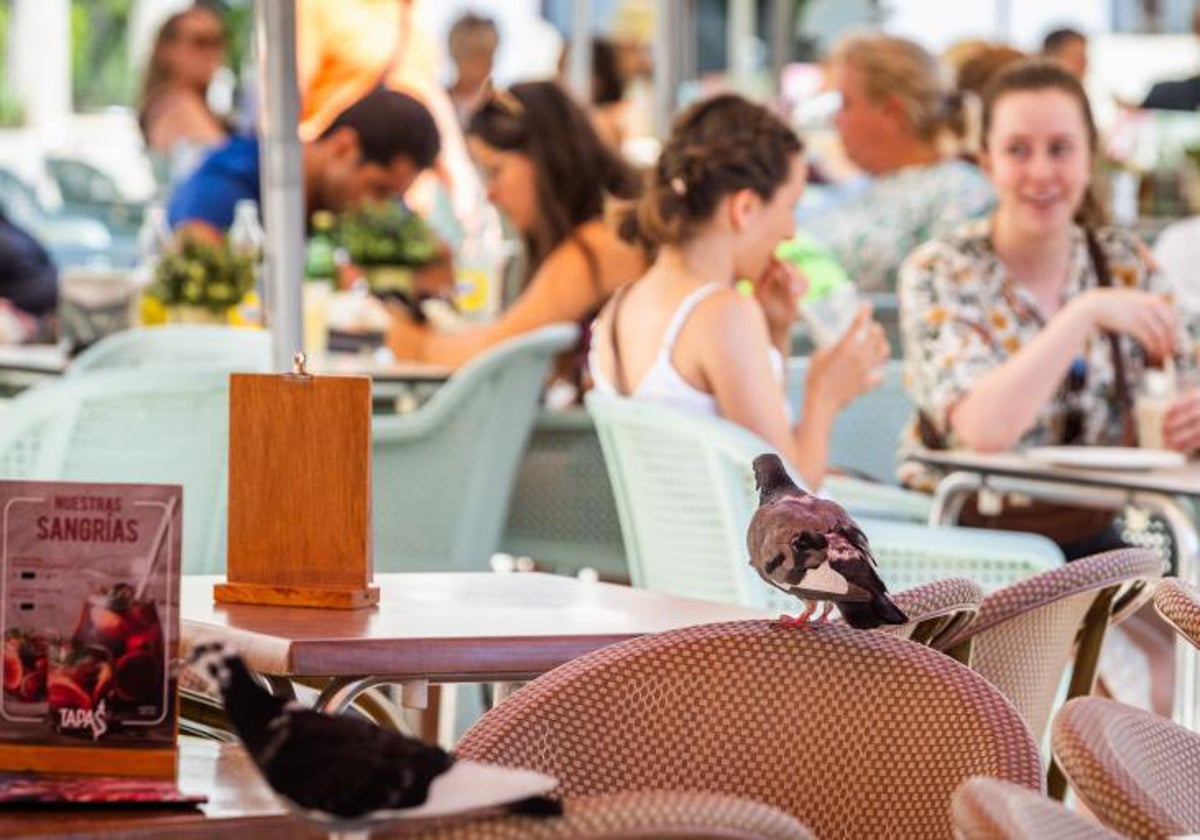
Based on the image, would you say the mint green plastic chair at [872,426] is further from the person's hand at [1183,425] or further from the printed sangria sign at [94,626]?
the printed sangria sign at [94,626]

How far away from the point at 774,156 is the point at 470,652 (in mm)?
1948

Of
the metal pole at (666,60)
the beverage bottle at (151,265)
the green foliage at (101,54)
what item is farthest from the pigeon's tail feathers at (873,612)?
the green foliage at (101,54)

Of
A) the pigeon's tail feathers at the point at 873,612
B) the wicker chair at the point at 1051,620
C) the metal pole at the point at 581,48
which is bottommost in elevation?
the wicker chair at the point at 1051,620

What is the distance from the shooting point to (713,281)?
12.6 ft

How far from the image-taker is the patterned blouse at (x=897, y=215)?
6.33m

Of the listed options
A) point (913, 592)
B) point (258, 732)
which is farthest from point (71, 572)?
point (913, 592)

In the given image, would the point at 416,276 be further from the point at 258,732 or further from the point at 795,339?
the point at 258,732

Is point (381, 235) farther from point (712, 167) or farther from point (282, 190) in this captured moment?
point (282, 190)

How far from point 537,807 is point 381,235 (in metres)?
4.47

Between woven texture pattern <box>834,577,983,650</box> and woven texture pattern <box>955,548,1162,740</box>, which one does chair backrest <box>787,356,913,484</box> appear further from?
woven texture pattern <box>834,577,983,650</box>

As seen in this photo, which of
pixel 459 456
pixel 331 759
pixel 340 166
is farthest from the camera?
pixel 340 166

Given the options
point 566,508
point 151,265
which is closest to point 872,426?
point 566,508

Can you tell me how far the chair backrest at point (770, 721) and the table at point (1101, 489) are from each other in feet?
6.20

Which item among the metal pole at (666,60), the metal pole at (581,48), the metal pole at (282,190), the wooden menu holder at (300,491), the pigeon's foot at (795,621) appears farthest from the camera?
the metal pole at (581,48)
